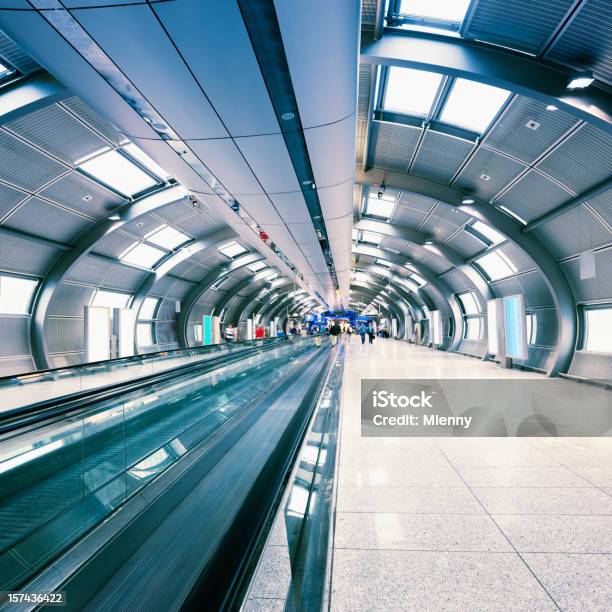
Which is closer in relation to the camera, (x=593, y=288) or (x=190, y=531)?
(x=190, y=531)

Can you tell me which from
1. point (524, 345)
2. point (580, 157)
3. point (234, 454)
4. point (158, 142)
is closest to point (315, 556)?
point (234, 454)

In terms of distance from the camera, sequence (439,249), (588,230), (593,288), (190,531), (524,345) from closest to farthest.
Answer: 1. (190,531)
2. (588,230)
3. (593,288)
4. (524,345)
5. (439,249)

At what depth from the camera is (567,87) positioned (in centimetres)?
674

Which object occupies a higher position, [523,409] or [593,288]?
[593,288]

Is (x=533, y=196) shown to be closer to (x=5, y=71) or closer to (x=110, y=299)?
(x=5, y=71)

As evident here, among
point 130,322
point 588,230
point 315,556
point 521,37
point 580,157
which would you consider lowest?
point 315,556

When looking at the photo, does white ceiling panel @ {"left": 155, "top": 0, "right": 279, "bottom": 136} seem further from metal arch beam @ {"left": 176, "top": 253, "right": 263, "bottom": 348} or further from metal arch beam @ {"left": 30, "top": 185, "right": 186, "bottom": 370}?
metal arch beam @ {"left": 176, "top": 253, "right": 263, "bottom": 348}

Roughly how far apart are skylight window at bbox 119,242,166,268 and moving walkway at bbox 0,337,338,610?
16.3 m

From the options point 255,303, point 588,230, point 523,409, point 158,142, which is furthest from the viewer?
point 255,303

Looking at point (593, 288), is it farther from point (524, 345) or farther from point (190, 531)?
point (190, 531)

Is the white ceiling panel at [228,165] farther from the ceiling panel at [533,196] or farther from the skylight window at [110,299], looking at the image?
the skylight window at [110,299]

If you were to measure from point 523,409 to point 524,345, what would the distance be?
714 centimetres

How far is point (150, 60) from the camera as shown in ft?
13.9

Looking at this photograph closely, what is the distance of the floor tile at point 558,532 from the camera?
321 centimetres
